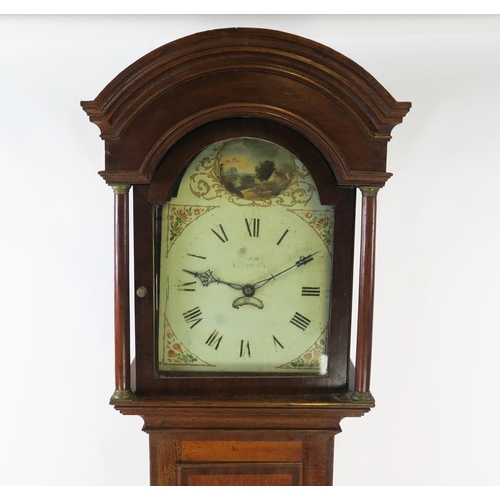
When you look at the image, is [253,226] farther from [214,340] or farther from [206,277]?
[214,340]

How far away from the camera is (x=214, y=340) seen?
118 centimetres

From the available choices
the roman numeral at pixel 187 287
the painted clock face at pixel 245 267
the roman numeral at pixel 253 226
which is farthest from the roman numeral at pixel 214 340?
the roman numeral at pixel 253 226

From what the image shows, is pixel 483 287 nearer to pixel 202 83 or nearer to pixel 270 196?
pixel 270 196

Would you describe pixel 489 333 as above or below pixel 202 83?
below

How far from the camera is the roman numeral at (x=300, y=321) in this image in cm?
117

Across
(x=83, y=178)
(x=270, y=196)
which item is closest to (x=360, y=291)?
(x=270, y=196)

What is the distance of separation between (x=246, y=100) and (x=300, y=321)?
486mm

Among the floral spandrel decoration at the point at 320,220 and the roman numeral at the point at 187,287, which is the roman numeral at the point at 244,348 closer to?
the roman numeral at the point at 187,287

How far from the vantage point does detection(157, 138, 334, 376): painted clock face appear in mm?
1133

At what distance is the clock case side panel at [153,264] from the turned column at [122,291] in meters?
0.02

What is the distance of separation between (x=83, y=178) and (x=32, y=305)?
1.28 ft

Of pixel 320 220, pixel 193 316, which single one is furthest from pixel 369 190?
pixel 193 316

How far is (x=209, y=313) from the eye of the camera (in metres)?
1.17

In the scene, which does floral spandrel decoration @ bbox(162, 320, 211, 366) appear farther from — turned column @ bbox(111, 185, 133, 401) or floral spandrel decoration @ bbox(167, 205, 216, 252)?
floral spandrel decoration @ bbox(167, 205, 216, 252)
